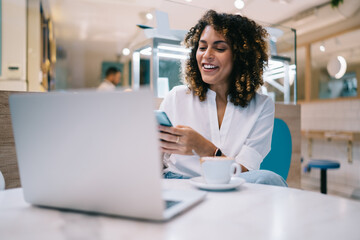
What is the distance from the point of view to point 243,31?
1550 mm

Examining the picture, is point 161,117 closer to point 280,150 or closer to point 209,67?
point 209,67

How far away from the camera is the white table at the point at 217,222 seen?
438mm

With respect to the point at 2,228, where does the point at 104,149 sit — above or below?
above

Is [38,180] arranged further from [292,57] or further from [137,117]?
[292,57]

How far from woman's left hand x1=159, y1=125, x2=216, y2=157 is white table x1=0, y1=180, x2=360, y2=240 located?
1.24 ft

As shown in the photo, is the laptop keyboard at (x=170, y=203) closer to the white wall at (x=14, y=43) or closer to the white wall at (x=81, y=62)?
the white wall at (x=14, y=43)

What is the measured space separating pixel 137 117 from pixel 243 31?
1259mm

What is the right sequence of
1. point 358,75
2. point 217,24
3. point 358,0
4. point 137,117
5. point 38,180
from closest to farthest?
point 137,117, point 38,180, point 217,24, point 358,0, point 358,75

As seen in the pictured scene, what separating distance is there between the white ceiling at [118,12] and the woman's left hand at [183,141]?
84.6 inches

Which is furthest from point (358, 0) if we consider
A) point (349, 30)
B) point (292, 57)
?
point (292, 57)

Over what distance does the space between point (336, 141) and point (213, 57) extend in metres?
4.20

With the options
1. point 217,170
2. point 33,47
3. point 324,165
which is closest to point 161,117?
point 217,170

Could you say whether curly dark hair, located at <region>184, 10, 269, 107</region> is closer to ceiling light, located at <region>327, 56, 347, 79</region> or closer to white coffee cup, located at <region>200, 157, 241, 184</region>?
white coffee cup, located at <region>200, 157, 241, 184</region>

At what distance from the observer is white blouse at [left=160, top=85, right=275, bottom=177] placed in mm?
1290
